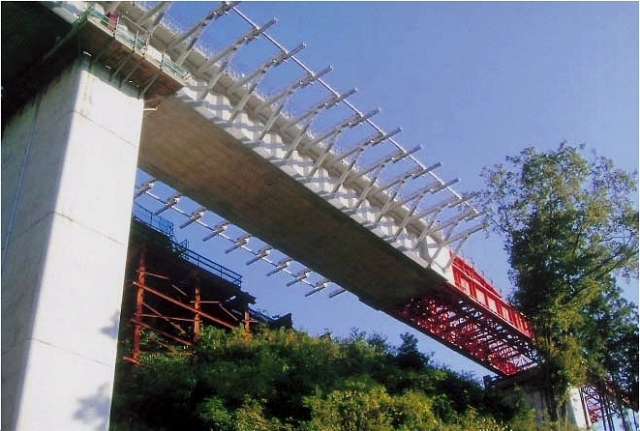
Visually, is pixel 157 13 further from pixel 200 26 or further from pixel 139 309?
pixel 139 309

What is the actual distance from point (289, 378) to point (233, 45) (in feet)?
34.5

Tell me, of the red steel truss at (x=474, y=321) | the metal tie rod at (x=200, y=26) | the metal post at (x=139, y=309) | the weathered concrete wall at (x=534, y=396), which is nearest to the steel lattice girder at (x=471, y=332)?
the red steel truss at (x=474, y=321)

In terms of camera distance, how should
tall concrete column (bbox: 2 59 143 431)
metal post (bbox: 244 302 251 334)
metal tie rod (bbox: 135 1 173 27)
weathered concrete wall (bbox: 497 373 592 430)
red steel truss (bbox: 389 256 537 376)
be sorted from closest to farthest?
tall concrete column (bbox: 2 59 143 431) < metal tie rod (bbox: 135 1 173 27) < metal post (bbox: 244 302 251 334) < weathered concrete wall (bbox: 497 373 592 430) < red steel truss (bbox: 389 256 537 376)

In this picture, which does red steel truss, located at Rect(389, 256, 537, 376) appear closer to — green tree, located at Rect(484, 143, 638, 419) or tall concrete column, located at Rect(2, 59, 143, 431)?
green tree, located at Rect(484, 143, 638, 419)

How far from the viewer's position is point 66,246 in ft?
→ 57.0

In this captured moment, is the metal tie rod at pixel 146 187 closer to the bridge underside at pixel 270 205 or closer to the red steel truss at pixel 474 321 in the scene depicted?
the bridge underside at pixel 270 205

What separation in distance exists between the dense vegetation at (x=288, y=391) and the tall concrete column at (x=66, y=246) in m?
5.33

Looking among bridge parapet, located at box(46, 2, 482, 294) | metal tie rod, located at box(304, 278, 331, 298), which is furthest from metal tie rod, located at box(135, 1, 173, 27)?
metal tie rod, located at box(304, 278, 331, 298)

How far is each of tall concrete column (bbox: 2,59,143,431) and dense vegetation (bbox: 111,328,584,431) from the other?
5330 mm

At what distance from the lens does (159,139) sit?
26328 millimetres

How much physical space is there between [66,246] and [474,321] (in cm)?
2441

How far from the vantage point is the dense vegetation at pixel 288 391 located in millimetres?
21469

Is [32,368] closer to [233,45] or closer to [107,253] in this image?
[107,253]

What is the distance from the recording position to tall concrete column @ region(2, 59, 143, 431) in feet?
51.0
